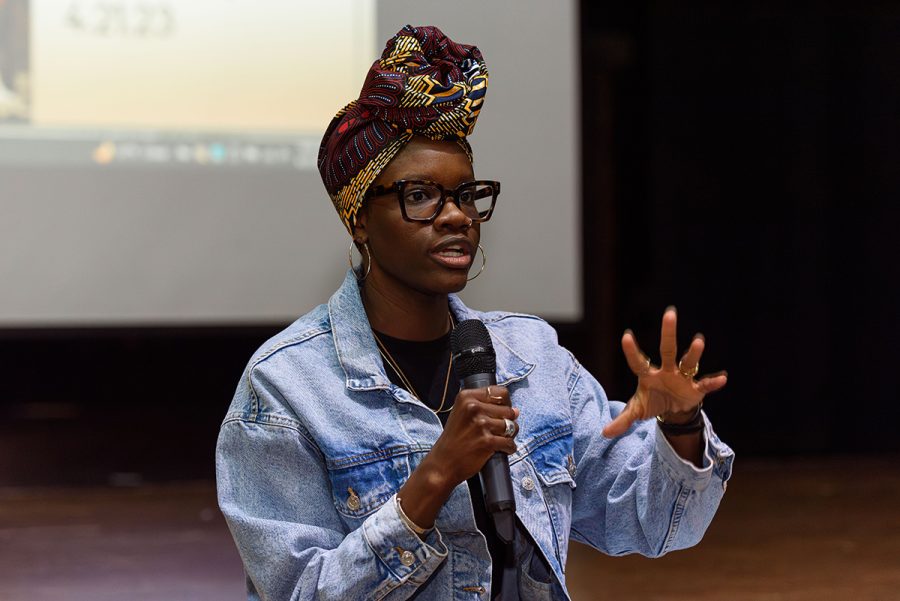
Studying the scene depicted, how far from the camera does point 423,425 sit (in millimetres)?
1331

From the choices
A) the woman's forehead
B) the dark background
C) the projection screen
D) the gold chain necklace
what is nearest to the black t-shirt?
the gold chain necklace

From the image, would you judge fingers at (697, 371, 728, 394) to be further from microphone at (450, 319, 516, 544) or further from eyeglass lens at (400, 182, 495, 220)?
eyeglass lens at (400, 182, 495, 220)

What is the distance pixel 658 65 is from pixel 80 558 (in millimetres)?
3357

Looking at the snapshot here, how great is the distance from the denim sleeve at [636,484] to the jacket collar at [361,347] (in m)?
0.12

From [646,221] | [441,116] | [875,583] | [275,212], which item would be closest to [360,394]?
[441,116]

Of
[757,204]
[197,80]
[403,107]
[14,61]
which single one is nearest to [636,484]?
[403,107]

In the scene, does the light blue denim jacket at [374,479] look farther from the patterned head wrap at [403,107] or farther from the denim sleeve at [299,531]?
the patterned head wrap at [403,107]

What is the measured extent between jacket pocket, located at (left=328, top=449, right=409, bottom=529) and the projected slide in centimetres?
276

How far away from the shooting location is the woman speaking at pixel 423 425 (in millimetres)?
1196

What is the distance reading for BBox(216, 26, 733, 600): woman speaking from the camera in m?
1.20

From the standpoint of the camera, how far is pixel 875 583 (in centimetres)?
301

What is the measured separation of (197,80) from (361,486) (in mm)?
2897

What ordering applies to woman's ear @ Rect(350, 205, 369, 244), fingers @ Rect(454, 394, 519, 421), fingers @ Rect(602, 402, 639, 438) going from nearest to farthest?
1. fingers @ Rect(454, 394, 519, 421)
2. fingers @ Rect(602, 402, 639, 438)
3. woman's ear @ Rect(350, 205, 369, 244)

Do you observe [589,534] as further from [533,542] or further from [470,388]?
[470,388]
